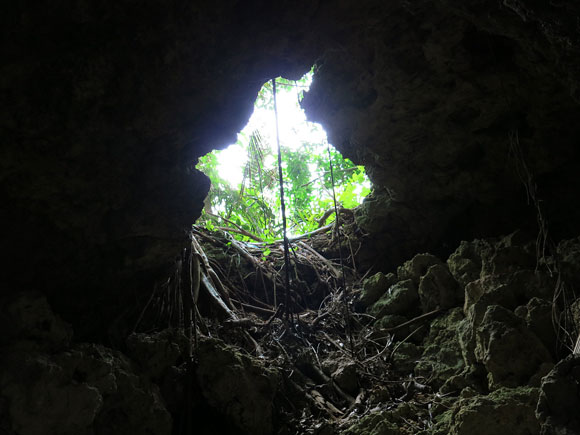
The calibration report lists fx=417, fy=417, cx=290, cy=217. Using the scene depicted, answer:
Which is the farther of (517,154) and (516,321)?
(517,154)

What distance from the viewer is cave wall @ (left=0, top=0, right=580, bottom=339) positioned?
6.62ft

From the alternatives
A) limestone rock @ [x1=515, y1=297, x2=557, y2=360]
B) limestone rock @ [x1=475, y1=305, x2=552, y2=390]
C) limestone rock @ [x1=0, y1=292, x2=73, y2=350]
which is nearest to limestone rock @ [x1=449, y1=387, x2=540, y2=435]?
limestone rock @ [x1=475, y1=305, x2=552, y2=390]

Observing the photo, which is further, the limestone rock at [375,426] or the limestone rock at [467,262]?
the limestone rock at [467,262]

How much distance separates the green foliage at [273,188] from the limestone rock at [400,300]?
7.39 feet

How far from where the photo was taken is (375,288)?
12.6ft

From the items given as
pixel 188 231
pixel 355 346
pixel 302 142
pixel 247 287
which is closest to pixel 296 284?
pixel 247 287

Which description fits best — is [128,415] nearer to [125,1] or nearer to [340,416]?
[340,416]

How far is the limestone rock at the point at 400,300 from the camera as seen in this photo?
3496 millimetres

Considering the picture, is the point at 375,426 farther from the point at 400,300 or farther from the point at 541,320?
the point at 400,300

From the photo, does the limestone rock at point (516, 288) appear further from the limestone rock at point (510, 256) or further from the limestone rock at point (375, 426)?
the limestone rock at point (375, 426)

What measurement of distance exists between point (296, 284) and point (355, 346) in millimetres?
1156

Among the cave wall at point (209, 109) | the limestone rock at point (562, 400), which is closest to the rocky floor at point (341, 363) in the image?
the limestone rock at point (562, 400)

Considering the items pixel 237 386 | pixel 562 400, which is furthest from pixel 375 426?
pixel 562 400

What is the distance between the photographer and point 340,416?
2.55 metres
